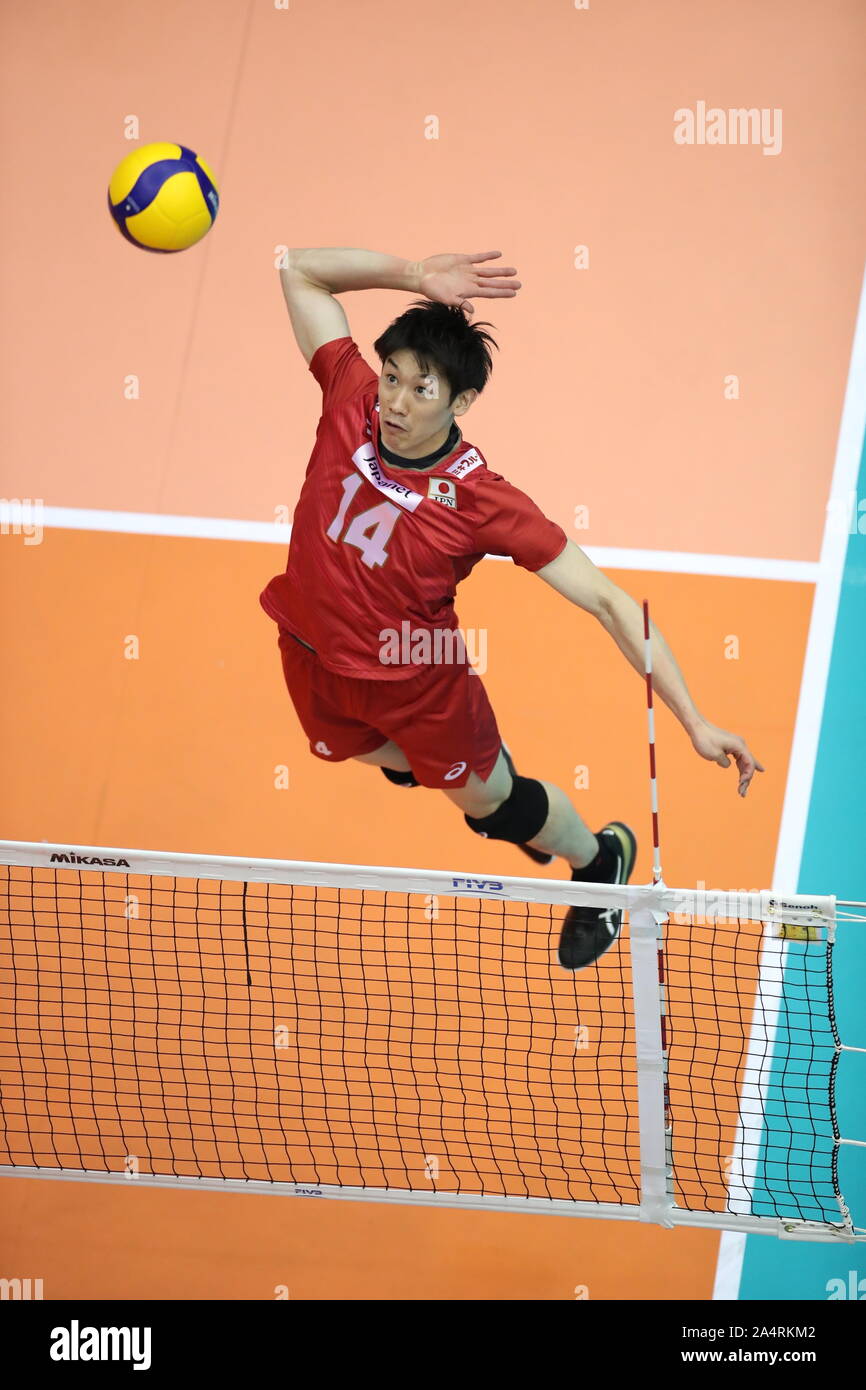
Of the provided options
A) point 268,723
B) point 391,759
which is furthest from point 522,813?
point 268,723

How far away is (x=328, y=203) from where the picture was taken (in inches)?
364

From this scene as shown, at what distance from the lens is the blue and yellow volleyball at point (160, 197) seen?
19.9 ft

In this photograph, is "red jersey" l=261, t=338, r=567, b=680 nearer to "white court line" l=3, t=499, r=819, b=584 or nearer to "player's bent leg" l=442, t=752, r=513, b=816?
"player's bent leg" l=442, t=752, r=513, b=816

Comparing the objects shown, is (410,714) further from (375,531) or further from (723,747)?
(723,747)

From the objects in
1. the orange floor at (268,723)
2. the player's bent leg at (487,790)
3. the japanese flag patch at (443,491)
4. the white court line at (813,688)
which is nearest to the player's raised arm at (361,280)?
the japanese flag patch at (443,491)

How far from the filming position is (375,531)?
234 inches

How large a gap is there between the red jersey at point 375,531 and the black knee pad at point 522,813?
915 millimetres

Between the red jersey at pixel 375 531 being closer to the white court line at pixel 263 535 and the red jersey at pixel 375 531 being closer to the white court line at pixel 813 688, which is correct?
the white court line at pixel 263 535

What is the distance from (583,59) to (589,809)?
16.3ft

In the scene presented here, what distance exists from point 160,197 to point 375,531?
5.29 ft

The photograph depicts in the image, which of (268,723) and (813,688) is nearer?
(813,688)

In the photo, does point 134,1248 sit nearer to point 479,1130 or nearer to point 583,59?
point 479,1130

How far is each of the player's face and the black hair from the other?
0.03 meters

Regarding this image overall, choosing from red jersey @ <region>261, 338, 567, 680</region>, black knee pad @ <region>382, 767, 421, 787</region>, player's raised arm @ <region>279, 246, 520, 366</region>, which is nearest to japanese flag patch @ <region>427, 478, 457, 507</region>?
red jersey @ <region>261, 338, 567, 680</region>
